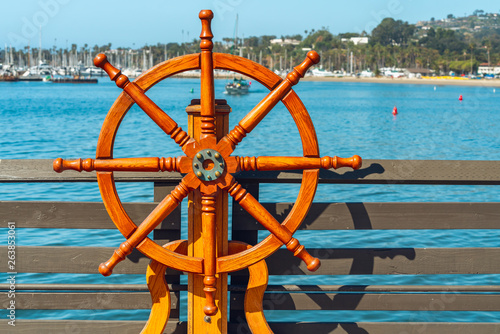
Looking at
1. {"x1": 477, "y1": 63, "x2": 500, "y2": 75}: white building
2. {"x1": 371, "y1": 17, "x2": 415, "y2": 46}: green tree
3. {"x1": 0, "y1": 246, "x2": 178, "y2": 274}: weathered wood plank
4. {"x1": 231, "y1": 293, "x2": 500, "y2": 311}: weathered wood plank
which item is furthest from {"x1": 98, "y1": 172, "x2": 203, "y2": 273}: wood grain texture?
{"x1": 477, "y1": 63, "x2": 500, "y2": 75}: white building

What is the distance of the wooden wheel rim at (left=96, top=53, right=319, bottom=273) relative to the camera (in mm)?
2176

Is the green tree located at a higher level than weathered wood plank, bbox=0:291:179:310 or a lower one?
higher

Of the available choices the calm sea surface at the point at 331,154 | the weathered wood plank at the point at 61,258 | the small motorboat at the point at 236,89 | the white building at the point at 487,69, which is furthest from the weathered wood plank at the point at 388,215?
the white building at the point at 487,69

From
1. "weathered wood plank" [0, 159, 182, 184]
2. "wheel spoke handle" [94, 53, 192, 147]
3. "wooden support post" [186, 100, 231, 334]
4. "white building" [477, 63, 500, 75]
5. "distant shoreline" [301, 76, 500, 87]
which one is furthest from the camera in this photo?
"white building" [477, 63, 500, 75]

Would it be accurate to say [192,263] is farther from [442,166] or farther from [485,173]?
[485,173]

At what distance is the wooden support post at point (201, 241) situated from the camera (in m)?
2.27

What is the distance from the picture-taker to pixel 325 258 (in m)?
2.52

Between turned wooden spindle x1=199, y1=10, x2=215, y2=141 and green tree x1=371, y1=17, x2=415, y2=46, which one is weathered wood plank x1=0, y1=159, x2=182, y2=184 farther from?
green tree x1=371, y1=17, x2=415, y2=46

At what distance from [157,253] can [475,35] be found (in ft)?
698

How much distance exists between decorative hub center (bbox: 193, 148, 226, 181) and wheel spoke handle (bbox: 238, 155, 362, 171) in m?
0.08

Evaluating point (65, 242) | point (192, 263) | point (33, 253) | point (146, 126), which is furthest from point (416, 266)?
point (146, 126)

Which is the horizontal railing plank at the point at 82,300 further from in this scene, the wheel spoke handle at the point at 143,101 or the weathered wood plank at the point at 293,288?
the wheel spoke handle at the point at 143,101

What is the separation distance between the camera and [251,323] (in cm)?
233

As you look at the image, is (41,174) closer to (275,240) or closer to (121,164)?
(121,164)
